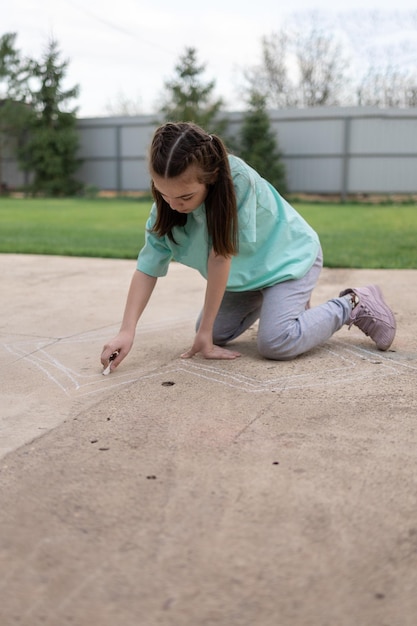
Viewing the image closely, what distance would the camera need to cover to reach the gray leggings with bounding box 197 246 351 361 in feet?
7.21

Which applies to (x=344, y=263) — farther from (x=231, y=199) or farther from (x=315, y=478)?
(x=315, y=478)

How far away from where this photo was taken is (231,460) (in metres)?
1.42

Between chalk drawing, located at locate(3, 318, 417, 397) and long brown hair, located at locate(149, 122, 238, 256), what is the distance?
371 mm

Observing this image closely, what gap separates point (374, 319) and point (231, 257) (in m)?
0.55

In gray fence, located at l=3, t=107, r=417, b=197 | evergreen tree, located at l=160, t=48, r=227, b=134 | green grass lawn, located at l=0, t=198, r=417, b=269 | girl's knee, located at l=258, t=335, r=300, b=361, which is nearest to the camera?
girl's knee, located at l=258, t=335, r=300, b=361

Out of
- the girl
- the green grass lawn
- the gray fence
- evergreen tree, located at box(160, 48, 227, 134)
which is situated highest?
evergreen tree, located at box(160, 48, 227, 134)

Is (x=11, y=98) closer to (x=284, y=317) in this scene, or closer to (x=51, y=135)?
(x=51, y=135)

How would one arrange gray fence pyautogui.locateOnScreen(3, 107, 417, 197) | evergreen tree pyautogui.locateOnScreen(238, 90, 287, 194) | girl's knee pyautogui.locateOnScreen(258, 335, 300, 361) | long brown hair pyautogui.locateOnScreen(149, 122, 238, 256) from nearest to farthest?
long brown hair pyautogui.locateOnScreen(149, 122, 238, 256) → girl's knee pyautogui.locateOnScreen(258, 335, 300, 361) → gray fence pyautogui.locateOnScreen(3, 107, 417, 197) → evergreen tree pyautogui.locateOnScreen(238, 90, 287, 194)

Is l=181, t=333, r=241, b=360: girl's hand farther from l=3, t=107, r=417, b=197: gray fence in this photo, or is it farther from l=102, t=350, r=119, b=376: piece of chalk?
l=3, t=107, r=417, b=197: gray fence

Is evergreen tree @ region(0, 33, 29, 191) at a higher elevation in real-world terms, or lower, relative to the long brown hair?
higher

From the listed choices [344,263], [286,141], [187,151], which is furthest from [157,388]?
[286,141]

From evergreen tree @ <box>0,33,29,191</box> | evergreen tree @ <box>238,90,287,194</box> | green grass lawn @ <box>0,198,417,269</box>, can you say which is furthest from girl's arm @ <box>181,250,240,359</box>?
evergreen tree @ <box>0,33,29,191</box>

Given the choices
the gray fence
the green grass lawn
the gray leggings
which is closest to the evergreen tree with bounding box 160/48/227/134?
the gray fence

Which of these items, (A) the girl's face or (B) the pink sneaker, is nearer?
(A) the girl's face
